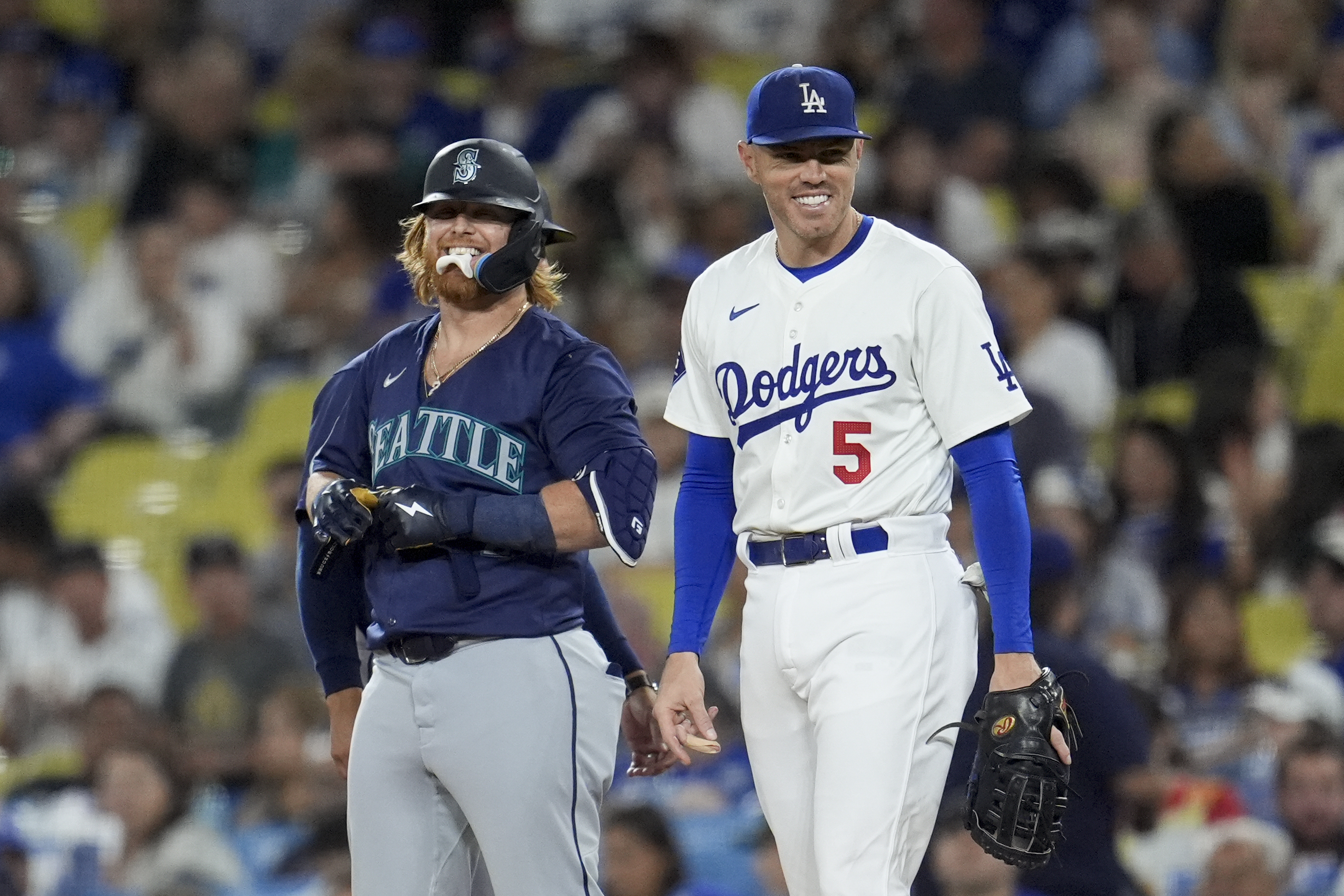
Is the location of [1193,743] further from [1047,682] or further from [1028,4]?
[1028,4]

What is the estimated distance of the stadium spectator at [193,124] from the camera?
8.32 meters

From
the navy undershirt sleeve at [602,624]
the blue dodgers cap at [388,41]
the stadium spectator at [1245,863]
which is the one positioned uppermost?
the blue dodgers cap at [388,41]

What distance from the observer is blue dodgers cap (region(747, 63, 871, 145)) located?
9.36 ft

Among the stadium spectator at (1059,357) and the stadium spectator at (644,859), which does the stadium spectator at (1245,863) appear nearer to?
the stadium spectator at (644,859)

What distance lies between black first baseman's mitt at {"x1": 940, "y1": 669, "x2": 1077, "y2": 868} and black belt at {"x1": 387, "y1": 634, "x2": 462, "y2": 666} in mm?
839

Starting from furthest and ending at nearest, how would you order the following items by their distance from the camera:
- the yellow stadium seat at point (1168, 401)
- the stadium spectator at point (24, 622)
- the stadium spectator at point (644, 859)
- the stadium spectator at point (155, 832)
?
1. the yellow stadium seat at point (1168, 401)
2. the stadium spectator at point (24, 622)
3. the stadium spectator at point (155, 832)
4. the stadium spectator at point (644, 859)

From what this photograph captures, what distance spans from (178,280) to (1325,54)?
4907 millimetres

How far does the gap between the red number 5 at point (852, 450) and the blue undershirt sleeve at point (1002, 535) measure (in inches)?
6.2

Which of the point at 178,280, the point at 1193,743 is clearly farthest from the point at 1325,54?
the point at 178,280

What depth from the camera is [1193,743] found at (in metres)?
5.31

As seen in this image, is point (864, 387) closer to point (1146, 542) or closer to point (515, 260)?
point (515, 260)

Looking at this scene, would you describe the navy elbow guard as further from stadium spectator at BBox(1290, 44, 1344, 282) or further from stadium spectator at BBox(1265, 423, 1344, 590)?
stadium spectator at BBox(1290, 44, 1344, 282)

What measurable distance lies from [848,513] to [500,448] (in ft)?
1.93

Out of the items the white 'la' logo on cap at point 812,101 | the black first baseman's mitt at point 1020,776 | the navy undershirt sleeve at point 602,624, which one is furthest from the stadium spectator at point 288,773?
the white 'la' logo on cap at point 812,101
